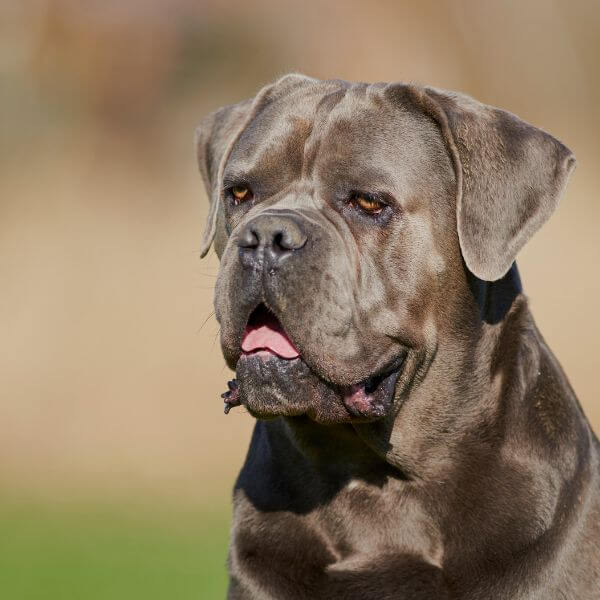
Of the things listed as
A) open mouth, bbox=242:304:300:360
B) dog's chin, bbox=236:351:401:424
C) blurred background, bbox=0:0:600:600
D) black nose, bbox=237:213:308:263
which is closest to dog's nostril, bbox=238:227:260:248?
black nose, bbox=237:213:308:263

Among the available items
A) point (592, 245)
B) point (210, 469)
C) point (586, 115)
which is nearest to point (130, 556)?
point (210, 469)

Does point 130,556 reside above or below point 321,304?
below

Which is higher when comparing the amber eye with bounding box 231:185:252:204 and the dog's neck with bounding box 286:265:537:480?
the amber eye with bounding box 231:185:252:204

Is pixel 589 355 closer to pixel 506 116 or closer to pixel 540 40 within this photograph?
pixel 540 40

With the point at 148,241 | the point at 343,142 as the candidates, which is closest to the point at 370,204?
the point at 343,142

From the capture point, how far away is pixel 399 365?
395 cm

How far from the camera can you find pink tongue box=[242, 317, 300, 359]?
380cm

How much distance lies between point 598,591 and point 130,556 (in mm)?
5160

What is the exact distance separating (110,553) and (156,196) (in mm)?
4684

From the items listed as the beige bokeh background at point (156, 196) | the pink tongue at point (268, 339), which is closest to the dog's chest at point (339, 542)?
the pink tongue at point (268, 339)

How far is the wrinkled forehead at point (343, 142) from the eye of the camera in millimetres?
3979

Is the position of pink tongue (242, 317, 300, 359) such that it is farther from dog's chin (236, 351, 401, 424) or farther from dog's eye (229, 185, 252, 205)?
dog's eye (229, 185, 252, 205)

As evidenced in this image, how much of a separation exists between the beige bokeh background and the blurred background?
0.02 m

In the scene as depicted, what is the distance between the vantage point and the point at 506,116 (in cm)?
408
